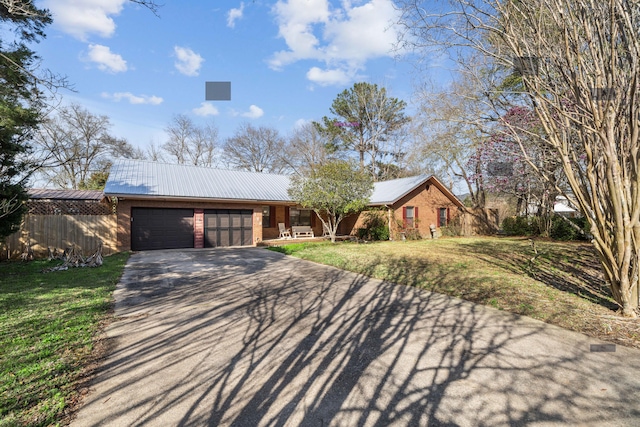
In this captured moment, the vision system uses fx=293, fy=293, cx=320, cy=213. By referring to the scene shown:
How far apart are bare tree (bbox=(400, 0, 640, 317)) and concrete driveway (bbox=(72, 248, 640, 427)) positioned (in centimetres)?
167

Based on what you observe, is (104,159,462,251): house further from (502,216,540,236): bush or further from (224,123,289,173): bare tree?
(224,123,289,173): bare tree

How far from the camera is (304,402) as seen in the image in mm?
2338

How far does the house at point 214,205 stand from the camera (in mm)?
13016

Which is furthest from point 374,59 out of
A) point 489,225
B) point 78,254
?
point 489,225

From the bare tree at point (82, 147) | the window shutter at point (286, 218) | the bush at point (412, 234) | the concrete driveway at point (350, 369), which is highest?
the bare tree at point (82, 147)

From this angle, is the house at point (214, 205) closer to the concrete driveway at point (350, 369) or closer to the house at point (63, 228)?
the house at point (63, 228)

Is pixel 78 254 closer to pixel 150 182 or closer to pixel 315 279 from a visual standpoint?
pixel 150 182

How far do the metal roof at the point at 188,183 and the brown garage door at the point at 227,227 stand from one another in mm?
1019

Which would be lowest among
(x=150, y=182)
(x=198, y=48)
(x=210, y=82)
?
(x=150, y=182)

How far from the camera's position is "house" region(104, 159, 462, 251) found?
1302cm

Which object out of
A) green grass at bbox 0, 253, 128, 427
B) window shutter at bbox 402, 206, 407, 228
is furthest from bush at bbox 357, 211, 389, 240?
green grass at bbox 0, 253, 128, 427

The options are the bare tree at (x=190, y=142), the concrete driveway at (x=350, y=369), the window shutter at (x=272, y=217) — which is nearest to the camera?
the concrete driveway at (x=350, y=369)

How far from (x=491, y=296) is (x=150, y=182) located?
47.8ft

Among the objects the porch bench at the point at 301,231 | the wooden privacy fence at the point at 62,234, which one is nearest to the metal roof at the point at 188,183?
the wooden privacy fence at the point at 62,234
